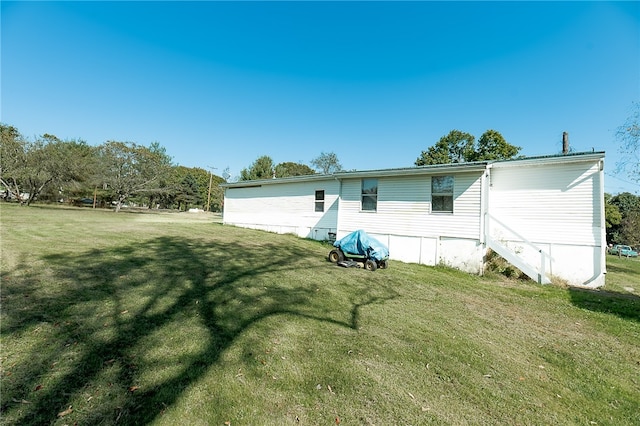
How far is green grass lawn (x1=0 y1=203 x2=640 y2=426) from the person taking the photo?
2.36m

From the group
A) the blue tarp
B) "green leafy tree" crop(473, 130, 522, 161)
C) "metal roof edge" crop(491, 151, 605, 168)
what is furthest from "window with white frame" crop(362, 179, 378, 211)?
"green leafy tree" crop(473, 130, 522, 161)

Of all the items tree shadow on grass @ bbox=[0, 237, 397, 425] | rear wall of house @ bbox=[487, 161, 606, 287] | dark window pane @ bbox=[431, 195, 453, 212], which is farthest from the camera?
dark window pane @ bbox=[431, 195, 453, 212]

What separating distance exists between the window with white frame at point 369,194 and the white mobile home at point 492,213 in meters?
0.04

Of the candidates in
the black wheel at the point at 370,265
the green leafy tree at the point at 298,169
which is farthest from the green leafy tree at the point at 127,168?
the black wheel at the point at 370,265

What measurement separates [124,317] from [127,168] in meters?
31.8

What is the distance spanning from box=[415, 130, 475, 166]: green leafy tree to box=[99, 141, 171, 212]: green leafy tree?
1249 inches

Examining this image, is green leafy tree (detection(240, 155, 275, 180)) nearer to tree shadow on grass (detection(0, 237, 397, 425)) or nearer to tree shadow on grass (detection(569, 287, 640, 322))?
tree shadow on grass (detection(0, 237, 397, 425))

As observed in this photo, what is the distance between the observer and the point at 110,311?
3740 mm

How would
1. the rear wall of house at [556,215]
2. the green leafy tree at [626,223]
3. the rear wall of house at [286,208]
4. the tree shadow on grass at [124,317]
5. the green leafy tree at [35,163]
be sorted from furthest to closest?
1. the green leafy tree at [626,223]
2. the green leafy tree at [35,163]
3. the rear wall of house at [286,208]
4. the rear wall of house at [556,215]
5. the tree shadow on grass at [124,317]

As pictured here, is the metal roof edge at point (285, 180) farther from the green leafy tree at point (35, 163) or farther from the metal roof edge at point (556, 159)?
the green leafy tree at point (35, 163)

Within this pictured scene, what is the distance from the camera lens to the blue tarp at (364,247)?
830 cm

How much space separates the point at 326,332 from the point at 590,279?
31.4 feet

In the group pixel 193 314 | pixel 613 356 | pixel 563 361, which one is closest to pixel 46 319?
pixel 193 314

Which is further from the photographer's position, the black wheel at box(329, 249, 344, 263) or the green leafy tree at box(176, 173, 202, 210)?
the green leafy tree at box(176, 173, 202, 210)
